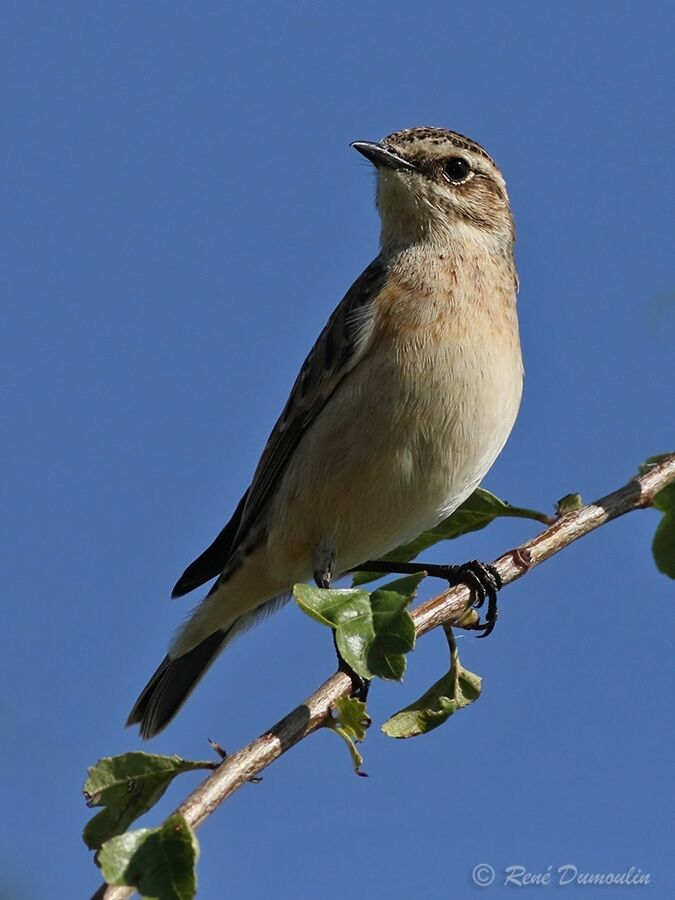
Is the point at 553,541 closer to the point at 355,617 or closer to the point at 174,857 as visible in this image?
the point at 355,617

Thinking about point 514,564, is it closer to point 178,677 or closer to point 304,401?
point 304,401

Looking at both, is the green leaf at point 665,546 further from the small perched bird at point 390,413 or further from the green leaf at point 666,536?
the small perched bird at point 390,413

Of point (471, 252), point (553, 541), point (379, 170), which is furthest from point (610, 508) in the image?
point (379, 170)

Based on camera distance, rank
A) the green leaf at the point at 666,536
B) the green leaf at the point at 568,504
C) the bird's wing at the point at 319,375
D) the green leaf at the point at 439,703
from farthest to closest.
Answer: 1. the bird's wing at the point at 319,375
2. the green leaf at the point at 568,504
3. the green leaf at the point at 439,703
4. the green leaf at the point at 666,536

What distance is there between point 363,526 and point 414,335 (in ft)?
3.66

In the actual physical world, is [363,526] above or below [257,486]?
below

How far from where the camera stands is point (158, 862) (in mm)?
3062

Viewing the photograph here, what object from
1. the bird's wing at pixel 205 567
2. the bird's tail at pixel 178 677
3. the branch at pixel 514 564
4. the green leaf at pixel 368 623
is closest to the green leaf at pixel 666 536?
the branch at pixel 514 564

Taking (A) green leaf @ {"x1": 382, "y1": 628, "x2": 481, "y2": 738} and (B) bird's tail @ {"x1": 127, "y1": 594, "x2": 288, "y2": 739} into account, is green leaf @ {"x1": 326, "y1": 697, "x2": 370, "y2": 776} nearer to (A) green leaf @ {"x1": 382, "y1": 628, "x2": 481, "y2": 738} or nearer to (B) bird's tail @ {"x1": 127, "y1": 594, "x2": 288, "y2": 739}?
(A) green leaf @ {"x1": 382, "y1": 628, "x2": 481, "y2": 738}

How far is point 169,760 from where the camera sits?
3809 mm

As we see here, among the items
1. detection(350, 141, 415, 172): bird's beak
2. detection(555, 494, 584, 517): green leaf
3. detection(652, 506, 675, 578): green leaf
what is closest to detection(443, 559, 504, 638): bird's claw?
detection(555, 494, 584, 517): green leaf

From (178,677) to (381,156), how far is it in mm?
3568

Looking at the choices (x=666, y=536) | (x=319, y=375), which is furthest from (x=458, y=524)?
(x=666, y=536)

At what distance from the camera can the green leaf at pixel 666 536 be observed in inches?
160
